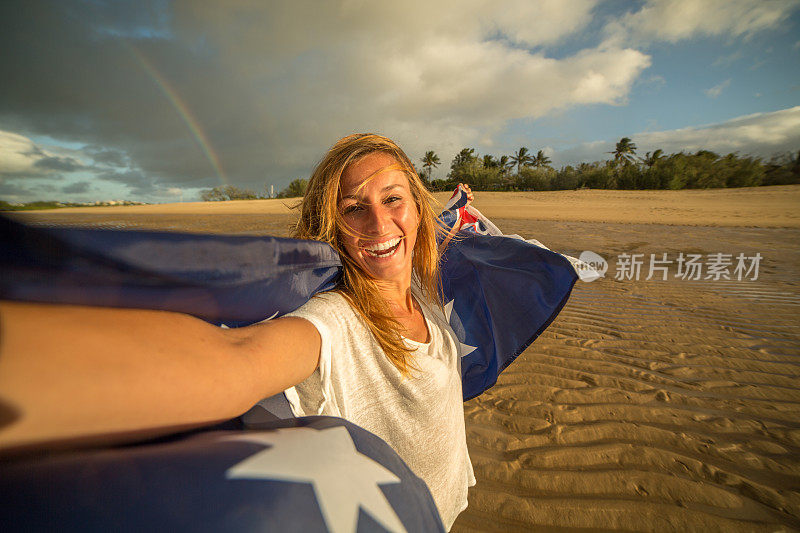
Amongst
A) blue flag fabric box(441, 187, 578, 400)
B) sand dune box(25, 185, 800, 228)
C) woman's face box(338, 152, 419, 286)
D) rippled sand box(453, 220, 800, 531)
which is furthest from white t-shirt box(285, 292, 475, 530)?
sand dune box(25, 185, 800, 228)

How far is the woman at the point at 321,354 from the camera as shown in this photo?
0.47m

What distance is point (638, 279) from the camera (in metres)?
7.13

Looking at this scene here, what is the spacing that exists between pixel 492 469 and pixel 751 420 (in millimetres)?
2399

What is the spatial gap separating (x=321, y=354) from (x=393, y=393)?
427 mm

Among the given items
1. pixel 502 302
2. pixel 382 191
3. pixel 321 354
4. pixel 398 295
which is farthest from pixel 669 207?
pixel 321 354

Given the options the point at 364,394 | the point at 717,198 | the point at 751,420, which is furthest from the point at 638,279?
the point at 717,198

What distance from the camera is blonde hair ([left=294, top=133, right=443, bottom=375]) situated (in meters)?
1.40

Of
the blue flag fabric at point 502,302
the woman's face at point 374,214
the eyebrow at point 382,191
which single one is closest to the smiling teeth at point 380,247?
the woman's face at point 374,214

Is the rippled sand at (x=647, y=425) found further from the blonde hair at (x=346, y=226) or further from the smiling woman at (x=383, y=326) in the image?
the blonde hair at (x=346, y=226)

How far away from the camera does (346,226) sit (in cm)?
163

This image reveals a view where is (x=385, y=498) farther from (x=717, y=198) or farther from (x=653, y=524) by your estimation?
(x=717, y=198)

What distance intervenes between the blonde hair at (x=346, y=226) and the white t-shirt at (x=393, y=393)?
53 millimetres

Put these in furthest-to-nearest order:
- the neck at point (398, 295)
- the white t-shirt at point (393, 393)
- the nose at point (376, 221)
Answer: the neck at point (398, 295) → the nose at point (376, 221) → the white t-shirt at point (393, 393)

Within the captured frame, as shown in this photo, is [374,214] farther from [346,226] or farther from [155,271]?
[155,271]
